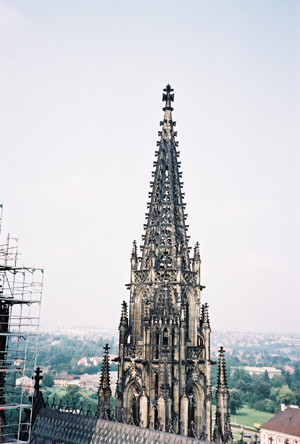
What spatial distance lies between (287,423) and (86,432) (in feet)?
235

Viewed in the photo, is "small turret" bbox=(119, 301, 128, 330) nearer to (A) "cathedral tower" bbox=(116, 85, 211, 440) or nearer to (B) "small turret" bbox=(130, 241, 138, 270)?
(A) "cathedral tower" bbox=(116, 85, 211, 440)

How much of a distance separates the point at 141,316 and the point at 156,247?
4276mm

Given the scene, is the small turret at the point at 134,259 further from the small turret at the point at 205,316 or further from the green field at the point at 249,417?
the green field at the point at 249,417

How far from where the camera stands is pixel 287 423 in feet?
302

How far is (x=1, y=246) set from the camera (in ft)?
101

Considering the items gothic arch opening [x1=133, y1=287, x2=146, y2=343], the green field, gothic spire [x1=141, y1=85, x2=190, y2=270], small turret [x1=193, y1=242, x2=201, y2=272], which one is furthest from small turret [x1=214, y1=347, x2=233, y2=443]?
the green field

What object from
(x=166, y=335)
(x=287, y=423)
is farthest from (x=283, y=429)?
(x=166, y=335)

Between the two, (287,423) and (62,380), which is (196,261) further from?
(62,380)

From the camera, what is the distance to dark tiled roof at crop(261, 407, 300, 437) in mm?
89775

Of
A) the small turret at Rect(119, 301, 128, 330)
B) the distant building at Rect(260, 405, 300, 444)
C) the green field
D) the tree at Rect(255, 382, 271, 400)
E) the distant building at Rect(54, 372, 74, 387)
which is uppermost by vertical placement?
the small turret at Rect(119, 301, 128, 330)

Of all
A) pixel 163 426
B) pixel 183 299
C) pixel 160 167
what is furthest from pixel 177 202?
pixel 163 426

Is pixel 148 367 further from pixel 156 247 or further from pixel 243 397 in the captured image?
pixel 243 397

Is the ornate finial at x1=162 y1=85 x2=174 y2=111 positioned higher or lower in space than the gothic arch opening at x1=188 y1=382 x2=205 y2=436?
higher

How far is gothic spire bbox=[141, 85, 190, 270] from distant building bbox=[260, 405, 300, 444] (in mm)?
63208
